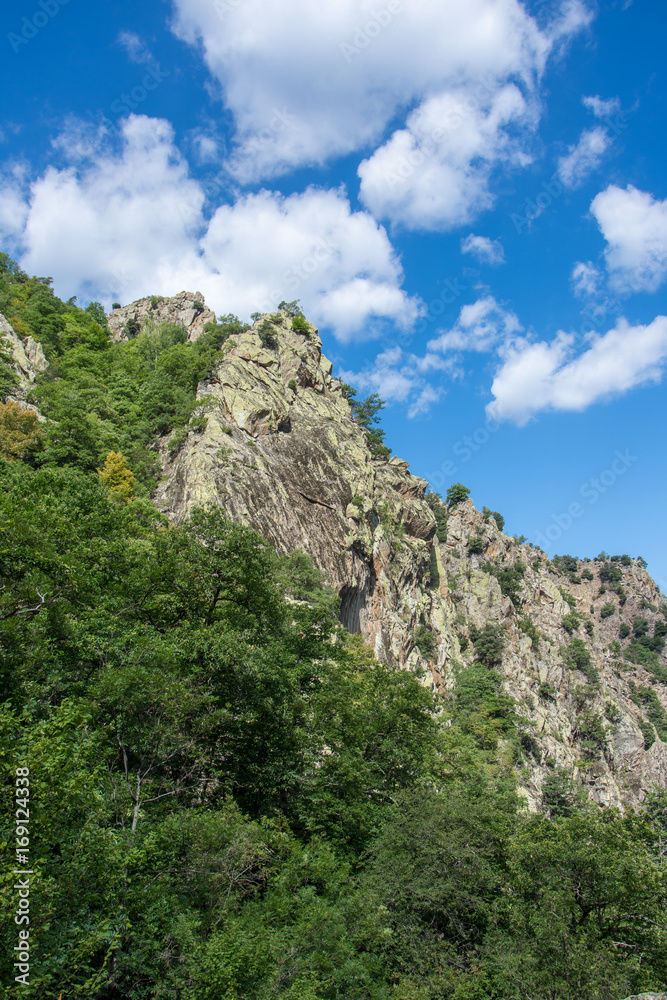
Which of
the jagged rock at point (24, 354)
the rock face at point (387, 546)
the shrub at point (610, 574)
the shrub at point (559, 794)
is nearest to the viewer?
the rock face at point (387, 546)

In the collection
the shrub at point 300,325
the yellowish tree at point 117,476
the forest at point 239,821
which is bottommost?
the forest at point 239,821

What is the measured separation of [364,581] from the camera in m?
41.2

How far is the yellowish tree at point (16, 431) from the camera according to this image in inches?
1152

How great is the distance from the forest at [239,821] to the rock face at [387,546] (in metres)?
14.6

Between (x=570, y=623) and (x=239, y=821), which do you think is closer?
(x=239, y=821)

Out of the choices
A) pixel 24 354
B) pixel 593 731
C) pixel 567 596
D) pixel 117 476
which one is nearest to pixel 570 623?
pixel 567 596

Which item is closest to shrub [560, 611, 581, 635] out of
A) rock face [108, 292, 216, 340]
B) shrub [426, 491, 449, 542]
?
shrub [426, 491, 449, 542]

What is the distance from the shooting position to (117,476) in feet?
101

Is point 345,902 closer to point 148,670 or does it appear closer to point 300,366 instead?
point 148,670

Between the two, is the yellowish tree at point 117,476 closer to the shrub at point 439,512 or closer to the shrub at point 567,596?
the shrub at point 439,512

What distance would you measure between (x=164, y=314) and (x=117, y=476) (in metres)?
50.0

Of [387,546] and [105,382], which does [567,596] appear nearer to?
[387,546]

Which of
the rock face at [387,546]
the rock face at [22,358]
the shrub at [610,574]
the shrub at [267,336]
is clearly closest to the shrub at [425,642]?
the rock face at [387,546]

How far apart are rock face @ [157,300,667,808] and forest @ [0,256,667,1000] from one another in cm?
1462
